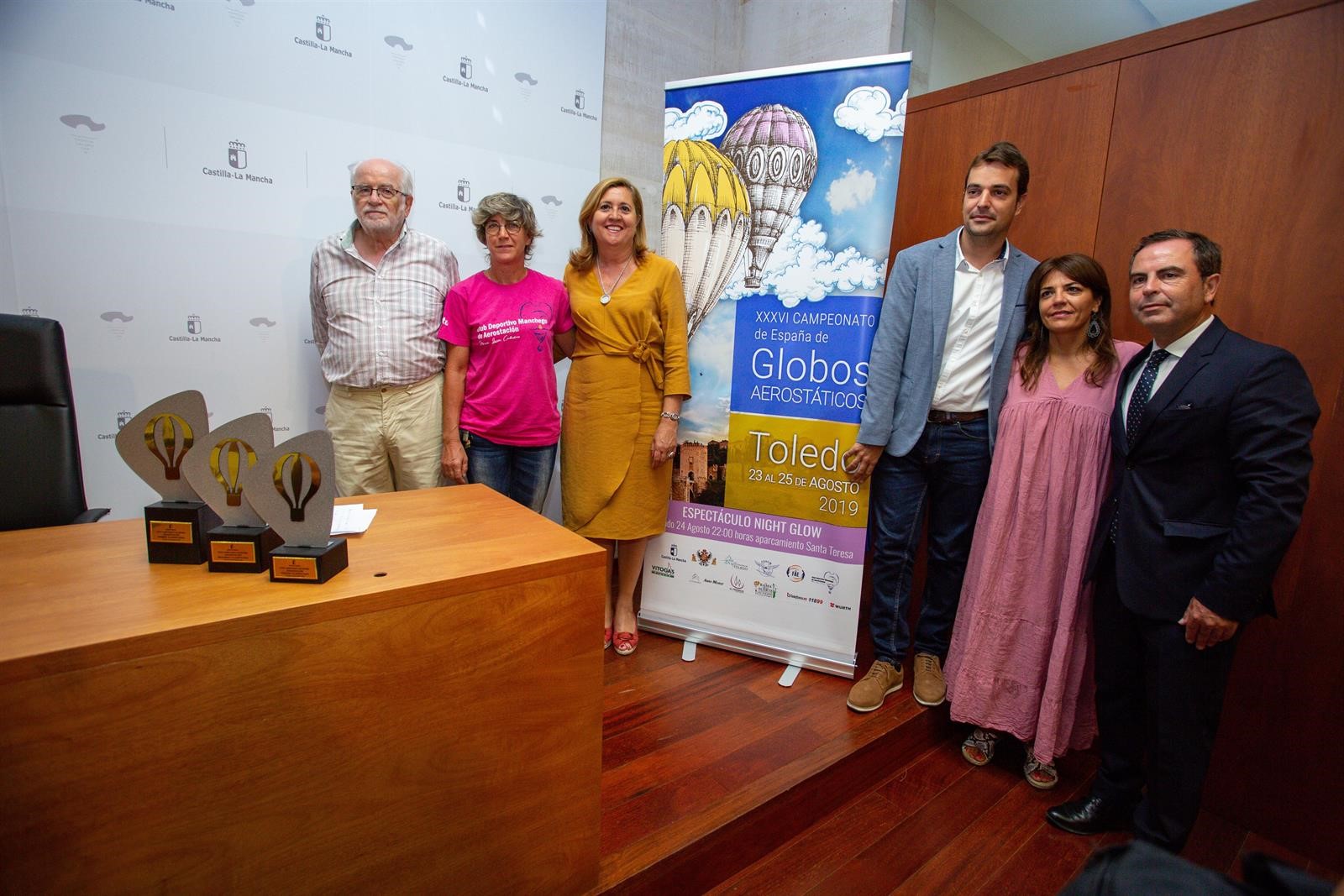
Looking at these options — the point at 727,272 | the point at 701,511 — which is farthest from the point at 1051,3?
the point at 701,511

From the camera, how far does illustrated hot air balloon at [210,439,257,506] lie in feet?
3.47

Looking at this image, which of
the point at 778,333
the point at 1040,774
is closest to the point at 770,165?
the point at 778,333

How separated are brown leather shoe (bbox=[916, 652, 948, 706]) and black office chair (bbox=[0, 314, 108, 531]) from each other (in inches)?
90.9

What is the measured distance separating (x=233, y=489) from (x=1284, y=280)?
99.3 inches

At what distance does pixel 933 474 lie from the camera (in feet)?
6.63

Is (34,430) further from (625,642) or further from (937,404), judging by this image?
(937,404)

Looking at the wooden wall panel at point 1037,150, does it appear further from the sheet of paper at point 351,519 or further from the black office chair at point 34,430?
the black office chair at point 34,430

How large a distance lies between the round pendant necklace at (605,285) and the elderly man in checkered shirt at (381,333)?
1.81 feet

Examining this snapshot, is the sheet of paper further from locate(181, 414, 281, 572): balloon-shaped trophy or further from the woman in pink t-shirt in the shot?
the woman in pink t-shirt

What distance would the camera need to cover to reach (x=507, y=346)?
7.07 ft

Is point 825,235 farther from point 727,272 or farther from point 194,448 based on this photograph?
point 194,448

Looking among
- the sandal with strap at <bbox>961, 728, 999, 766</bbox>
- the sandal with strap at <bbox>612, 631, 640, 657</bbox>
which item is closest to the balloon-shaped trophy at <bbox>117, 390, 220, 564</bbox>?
the sandal with strap at <bbox>612, 631, 640, 657</bbox>

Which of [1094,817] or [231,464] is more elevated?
[231,464]

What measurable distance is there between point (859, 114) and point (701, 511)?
4.73ft
